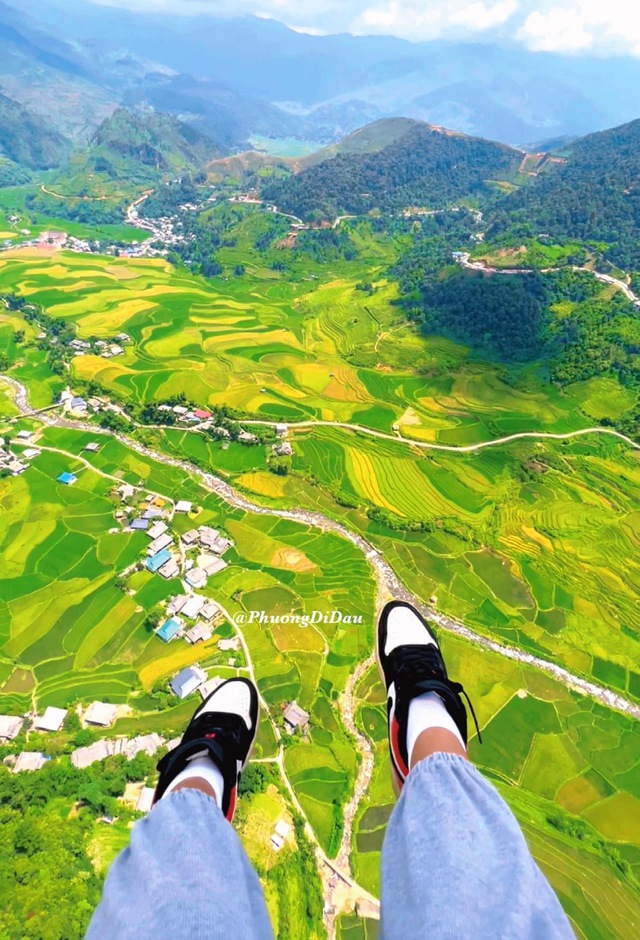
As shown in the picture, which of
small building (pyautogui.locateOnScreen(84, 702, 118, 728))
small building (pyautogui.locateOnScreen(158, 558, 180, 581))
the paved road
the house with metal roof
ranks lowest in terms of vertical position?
small building (pyautogui.locateOnScreen(84, 702, 118, 728))

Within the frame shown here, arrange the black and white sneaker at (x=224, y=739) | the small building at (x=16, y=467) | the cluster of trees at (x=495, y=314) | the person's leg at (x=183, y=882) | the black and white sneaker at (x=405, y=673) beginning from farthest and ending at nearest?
the cluster of trees at (x=495, y=314) < the small building at (x=16, y=467) < the black and white sneaker at (x=405, y=673) < the black and white sneaker at (x=224, y=739) < the person's leg at (x=183, y=882)

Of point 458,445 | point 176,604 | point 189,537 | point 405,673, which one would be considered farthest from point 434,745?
point 458,445

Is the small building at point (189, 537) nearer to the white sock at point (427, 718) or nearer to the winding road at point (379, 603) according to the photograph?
the winding road at point (379, 603)

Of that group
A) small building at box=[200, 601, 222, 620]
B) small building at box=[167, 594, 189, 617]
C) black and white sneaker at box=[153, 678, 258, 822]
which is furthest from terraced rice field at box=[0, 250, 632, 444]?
black and white sneaker at box=[153, 678, 258, 822]

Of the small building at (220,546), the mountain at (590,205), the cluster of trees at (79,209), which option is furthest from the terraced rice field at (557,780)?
the cluster of trees at (79,209)

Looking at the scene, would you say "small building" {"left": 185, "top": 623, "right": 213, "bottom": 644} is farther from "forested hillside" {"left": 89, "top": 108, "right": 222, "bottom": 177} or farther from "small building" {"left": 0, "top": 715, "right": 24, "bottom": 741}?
"forested hillside" {"left": 89, "top": 108, "right": 222, "bottom": 177}

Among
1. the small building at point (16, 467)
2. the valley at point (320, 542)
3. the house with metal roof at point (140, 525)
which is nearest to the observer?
the valley at point (320, 542)

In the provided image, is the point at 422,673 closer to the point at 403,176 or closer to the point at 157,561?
the point at 157,561
